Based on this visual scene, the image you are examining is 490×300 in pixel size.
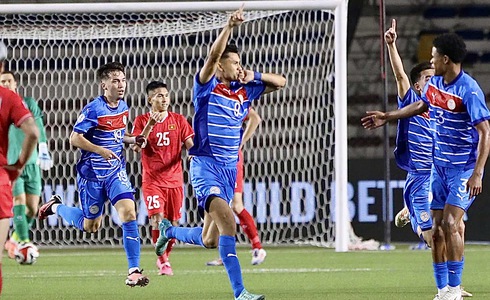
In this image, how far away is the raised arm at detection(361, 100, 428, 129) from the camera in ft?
23.7

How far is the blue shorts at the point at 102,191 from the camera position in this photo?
29.3 ft

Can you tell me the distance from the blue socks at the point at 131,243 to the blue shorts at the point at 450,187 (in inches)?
94.6

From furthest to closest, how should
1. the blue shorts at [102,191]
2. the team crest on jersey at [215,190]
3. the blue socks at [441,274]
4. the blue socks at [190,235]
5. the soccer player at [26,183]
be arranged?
the soccer player at [26,183] < the blue shorts at [102,191] < the blue socks at [190,235] < the team crest on jersey at [215,190] < the blue socks at [441,274]

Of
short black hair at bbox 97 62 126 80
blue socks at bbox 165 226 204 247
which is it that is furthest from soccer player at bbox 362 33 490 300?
short black hair at bbox 97 62 126 80

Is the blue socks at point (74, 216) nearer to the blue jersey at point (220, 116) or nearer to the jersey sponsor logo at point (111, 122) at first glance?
the jersey sponsor logo at point (111, 122)

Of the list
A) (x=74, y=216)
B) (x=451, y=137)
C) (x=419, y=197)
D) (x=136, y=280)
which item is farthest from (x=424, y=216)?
(x=74, y=216)

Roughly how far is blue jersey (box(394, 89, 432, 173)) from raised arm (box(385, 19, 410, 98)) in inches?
10.1

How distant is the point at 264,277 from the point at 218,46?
10.1ft

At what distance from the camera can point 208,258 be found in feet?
41.5

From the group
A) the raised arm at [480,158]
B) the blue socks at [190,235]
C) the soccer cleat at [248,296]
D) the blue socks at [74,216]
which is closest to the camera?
the raised arm at [480,158]

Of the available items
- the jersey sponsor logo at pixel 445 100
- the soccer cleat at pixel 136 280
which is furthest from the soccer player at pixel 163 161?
the jersey sponsor logo at pixel 445 100

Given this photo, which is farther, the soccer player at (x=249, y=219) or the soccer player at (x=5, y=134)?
the soccer player at (x=249, y=219)

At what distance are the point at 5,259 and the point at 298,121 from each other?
379cm

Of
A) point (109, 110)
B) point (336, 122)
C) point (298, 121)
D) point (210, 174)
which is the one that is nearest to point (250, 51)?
point (298, 121)
